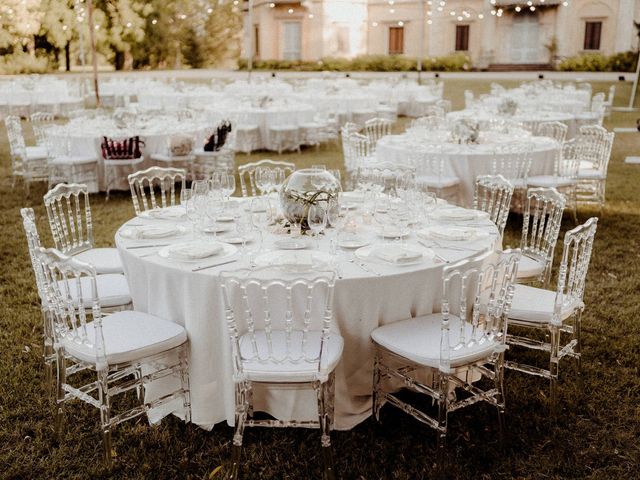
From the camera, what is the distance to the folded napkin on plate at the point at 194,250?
121 inches

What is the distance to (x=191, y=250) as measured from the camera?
3.13m

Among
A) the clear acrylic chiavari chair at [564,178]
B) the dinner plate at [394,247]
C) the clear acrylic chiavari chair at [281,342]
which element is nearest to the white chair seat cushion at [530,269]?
the dinner plate at [394,247]

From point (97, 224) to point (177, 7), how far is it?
2677cm

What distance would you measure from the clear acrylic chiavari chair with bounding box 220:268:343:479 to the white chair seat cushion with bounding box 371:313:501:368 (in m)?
0.23

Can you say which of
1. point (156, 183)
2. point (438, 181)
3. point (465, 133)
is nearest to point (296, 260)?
point (438, 181)

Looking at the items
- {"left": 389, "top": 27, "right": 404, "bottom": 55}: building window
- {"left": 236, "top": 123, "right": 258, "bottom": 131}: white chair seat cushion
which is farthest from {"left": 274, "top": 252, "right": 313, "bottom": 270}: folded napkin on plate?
{"left": 389, "top": 27, "right": 404, "bottom": 55}: building window

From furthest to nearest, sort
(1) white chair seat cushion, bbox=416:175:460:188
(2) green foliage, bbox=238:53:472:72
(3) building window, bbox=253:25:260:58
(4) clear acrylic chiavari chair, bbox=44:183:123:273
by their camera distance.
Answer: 1. (3) building window, bbox=253:25:260:58
2. (2) green foliage, bbox=238:53:472:72
3. (1) white chair seat cushion, bbox=416:175:460:188
4. (4) clear acrylic chiavari chair, bbox=44:183:123:273

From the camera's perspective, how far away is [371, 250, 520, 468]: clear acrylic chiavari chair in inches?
109

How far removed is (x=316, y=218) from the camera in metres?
3.22

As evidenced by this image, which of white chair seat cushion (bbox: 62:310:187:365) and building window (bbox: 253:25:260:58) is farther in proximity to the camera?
building window (bbox: 253:25:260:58)

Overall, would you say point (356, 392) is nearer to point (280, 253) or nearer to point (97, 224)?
point (280, 253)

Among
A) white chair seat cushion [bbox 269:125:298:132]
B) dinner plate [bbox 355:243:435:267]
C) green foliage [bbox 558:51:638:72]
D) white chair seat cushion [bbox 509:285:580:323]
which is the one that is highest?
green foliage [bbox 558:51:638:72]

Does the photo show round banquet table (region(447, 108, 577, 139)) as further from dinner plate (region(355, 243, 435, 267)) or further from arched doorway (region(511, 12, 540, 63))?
arched doorway (region(511, 12, 540, 63))

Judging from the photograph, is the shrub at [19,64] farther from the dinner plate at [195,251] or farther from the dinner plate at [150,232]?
the dinner plate at [195,251]
